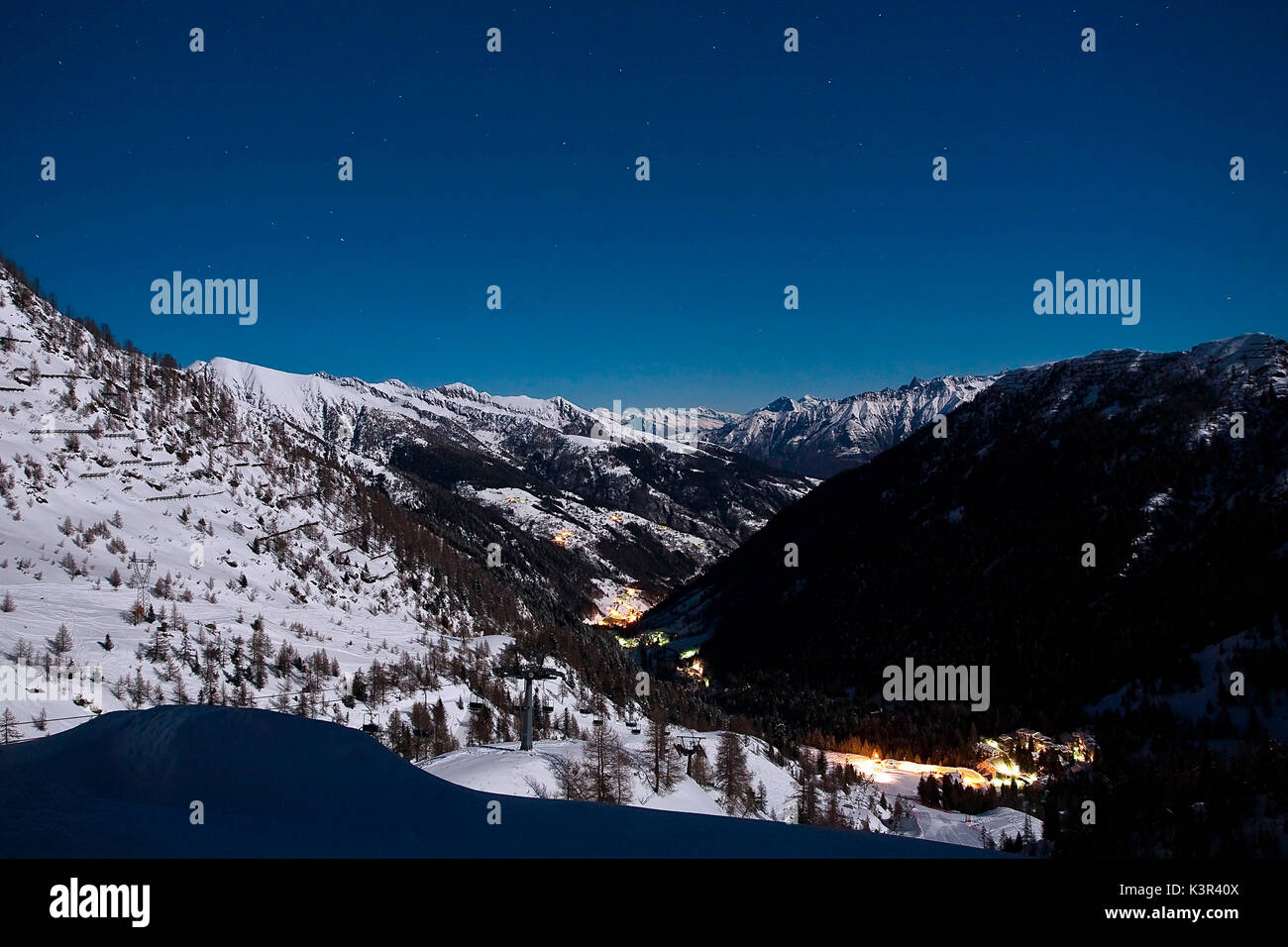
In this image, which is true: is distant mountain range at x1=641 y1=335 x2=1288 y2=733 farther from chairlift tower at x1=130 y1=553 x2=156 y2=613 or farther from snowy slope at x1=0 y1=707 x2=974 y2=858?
snowy slope at x1=0 y1=707 x2=974 y2=858

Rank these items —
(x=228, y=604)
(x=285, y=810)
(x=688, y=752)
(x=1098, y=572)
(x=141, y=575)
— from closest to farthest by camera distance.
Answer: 1. (x=285, y=810)
2. (x=688, y=752)
3. (x=141, y=575)
4. (x=228, y=604)
5. (x=1098, y=572)

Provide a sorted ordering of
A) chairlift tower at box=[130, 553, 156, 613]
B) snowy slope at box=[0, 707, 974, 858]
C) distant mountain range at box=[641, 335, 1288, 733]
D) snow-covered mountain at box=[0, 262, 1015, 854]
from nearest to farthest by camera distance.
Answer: snowy slope at box=[0, 707, 974, 858] → snow-covered mountain at box=[0, 262, 1015, 854] → chairlift tower at box=[130, 553, 156, 613] → distant mountain range at box=[641, 335, 1288, 733]

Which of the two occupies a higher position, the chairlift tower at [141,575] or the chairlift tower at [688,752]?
the chairlift tower at [141,575]

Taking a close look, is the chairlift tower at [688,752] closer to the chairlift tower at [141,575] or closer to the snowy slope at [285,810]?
the snowy slope at [285,810]

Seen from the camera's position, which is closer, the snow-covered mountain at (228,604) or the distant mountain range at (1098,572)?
the snow-covered mountain at (228,604)

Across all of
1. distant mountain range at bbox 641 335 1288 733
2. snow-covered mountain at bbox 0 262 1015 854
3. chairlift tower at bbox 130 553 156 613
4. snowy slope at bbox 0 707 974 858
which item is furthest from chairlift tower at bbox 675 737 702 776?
distant mountain range at bbox 641 335 1288 733

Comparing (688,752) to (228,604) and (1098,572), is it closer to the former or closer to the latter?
(228,604)

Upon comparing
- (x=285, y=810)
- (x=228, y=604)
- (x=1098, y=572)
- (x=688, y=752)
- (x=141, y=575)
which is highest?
(x=141, y=575)

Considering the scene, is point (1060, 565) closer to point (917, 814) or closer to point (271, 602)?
point (917, 814)

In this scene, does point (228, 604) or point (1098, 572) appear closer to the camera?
point (228, 604)

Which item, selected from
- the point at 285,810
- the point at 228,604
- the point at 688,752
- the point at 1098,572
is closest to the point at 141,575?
the point at 228,604

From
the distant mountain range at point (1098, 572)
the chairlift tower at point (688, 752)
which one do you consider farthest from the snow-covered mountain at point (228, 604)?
the distant mountain range at point (1098, 572)
